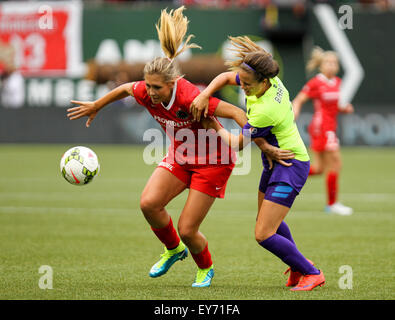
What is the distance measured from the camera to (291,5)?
24.8 metres

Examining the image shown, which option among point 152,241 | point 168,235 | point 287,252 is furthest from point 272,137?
point 152,241

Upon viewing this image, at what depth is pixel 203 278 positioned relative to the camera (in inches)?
257

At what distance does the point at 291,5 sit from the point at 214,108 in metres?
19.3

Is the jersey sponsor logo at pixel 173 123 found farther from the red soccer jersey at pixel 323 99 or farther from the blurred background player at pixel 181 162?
the red soccer jersey at pixel 323 99

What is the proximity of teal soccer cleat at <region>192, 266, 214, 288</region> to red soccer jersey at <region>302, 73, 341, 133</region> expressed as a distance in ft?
18.3

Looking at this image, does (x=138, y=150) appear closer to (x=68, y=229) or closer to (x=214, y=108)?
(x=68, y=229)

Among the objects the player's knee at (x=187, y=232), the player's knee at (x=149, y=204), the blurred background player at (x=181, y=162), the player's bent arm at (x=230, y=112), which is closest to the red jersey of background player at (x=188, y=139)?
the blurred background player at (x=181, y=162)

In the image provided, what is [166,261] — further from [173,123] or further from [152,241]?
[152,241]

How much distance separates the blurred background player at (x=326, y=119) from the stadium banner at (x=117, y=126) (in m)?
9.67

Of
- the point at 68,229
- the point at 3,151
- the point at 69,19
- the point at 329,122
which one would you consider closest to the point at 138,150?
the point at 3,151

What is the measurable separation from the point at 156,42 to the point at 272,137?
19.2 metres

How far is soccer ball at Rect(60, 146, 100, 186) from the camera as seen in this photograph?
22.5ft

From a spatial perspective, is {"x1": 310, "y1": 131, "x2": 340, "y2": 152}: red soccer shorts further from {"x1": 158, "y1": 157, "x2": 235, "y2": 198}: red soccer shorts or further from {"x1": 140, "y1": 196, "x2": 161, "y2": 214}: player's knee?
{"x1": 140, "y1": 196, "x2": 161, "y2": 214}: player's knee

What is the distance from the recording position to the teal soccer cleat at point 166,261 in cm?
675
